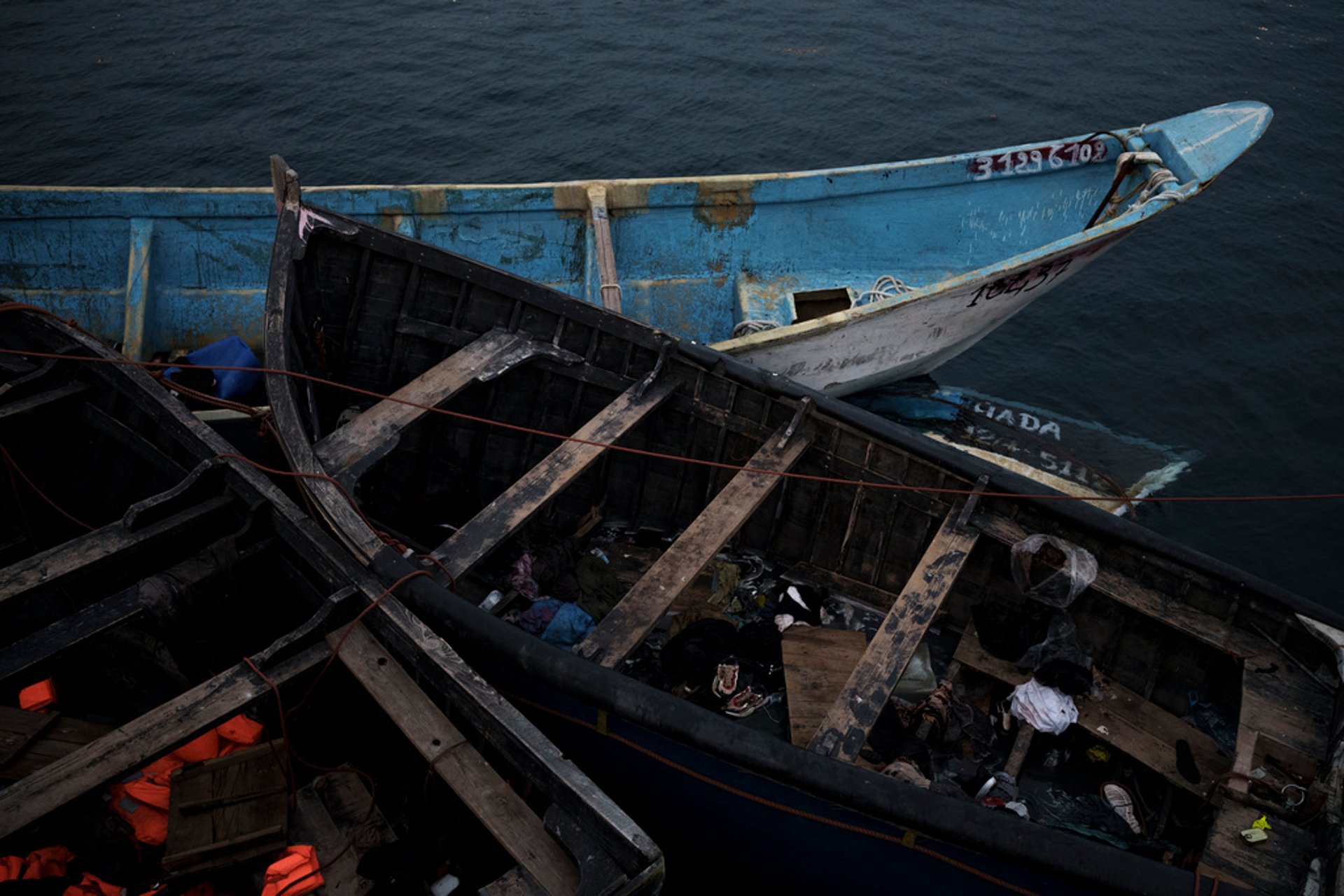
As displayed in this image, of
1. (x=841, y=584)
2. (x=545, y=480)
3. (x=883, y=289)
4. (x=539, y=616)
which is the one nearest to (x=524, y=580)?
(x=539, y=616)

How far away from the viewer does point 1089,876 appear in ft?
13.0

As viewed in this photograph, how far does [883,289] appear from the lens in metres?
9.68

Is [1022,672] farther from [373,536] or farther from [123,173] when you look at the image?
[123,173]

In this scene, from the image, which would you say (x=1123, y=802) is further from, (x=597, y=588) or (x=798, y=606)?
(x=597, y=588)

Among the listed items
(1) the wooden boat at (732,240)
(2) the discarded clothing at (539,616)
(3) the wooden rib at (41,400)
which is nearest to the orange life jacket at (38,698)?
(3) the wooden rib at (41,400)

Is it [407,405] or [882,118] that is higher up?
[882,118]

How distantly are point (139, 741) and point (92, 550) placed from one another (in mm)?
1446

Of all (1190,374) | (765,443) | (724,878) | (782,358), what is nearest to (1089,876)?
(724,878)

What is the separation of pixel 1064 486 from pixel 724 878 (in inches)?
216

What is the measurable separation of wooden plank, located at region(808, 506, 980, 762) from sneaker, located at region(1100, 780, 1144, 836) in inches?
65.4

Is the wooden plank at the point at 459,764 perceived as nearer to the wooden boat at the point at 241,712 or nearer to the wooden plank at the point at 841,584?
the wooden boat at the point at 241,712

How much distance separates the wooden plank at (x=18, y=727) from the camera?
15.6 ft

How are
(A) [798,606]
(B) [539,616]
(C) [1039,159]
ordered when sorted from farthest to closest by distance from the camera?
(C) [1039,159] → (A) [798,606] → (B) [539,616]

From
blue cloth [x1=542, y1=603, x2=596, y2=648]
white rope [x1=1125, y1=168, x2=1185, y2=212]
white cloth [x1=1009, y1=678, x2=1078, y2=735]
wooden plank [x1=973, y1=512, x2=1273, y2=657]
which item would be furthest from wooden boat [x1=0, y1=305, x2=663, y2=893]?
white rope [x1=1125, y1=168, x2=1185, y2=212]
